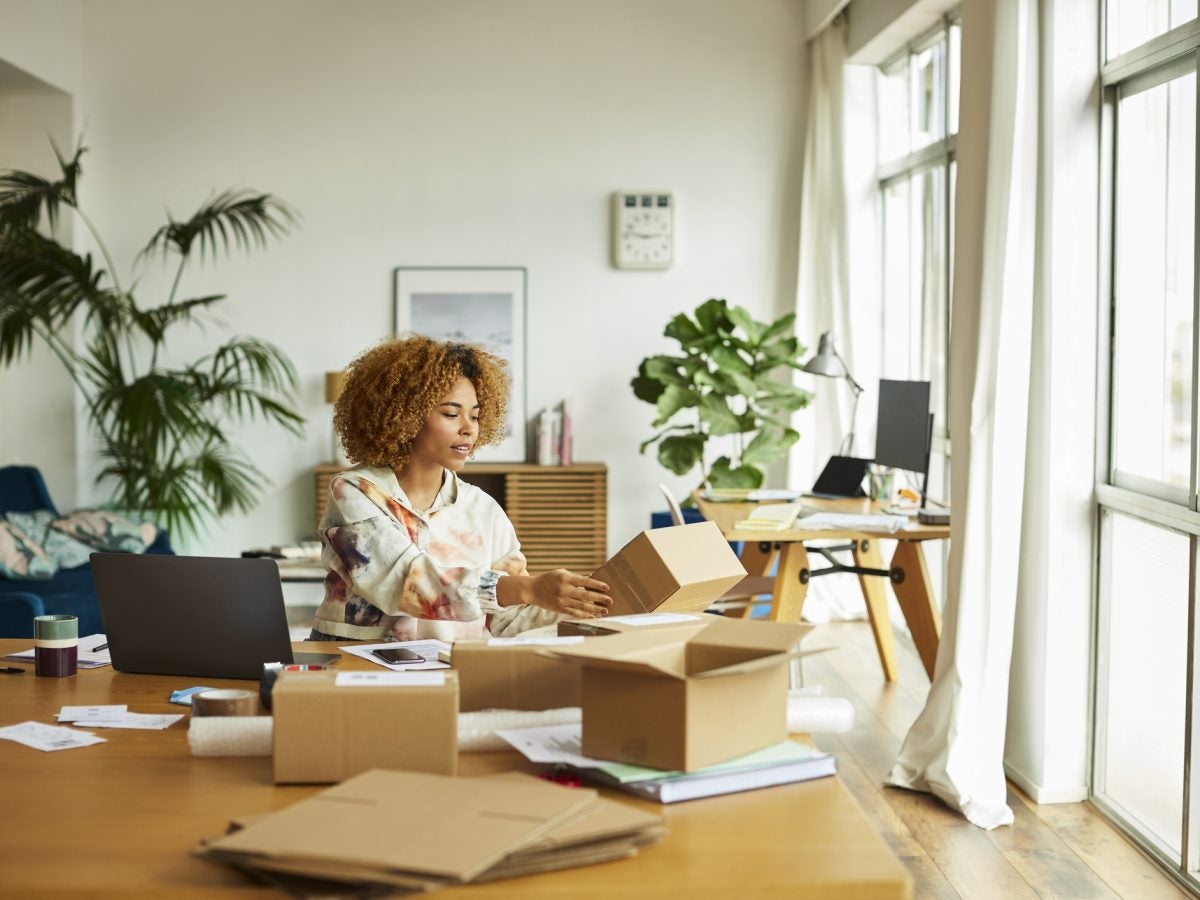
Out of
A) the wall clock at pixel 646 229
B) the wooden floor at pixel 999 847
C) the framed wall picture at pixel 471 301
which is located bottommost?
the wooden floor at pixel 999 847

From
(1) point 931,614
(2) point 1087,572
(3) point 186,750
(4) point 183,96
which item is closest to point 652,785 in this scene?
(3) point 186,750

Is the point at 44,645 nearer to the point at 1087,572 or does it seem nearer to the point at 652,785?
the point at 652,785

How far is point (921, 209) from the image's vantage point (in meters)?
6.34

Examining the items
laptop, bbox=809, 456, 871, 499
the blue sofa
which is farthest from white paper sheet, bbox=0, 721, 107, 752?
laptop, bbox=809, 456, 871, 499

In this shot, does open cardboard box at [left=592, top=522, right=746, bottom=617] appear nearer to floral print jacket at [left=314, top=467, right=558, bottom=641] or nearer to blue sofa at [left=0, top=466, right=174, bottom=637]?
floral print jacket at [left=314, top=467, right=558, bottom=641]

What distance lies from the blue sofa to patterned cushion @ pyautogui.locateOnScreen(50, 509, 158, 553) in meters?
0.07

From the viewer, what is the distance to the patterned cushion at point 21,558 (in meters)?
5.41

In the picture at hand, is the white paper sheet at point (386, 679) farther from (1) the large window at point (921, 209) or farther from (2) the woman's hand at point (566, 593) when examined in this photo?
(1) the large window at point (921, 209)

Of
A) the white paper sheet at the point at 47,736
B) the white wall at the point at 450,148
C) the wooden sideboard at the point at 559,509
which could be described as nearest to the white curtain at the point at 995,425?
the white paper sheet at the point at 47,736

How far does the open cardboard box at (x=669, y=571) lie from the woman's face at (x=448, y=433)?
2.06ft

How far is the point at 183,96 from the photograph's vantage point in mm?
7145

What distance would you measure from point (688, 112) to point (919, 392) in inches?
106

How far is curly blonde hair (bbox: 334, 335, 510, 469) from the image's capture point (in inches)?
114

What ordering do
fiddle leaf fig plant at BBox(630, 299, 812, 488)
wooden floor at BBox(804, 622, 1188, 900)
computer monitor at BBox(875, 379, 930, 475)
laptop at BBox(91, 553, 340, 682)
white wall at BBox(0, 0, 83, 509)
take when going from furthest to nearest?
white wall at BBox(0, 0, 83, 509), fiddle leaf fig plant at BBox(630, 299, 812, 488), computer monitor at BBox(875, 379, 930, 475), wooden floor at BBox(804, 622, 1188, 900), laptop at BBox(91, 553, 340, 682)
